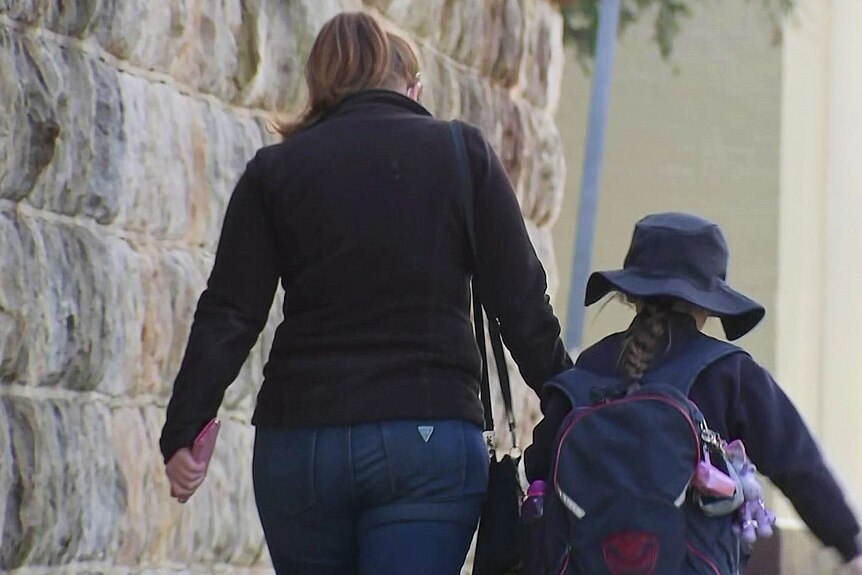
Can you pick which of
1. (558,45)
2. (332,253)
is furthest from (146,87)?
(558,45)

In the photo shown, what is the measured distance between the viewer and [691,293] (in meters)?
3.58

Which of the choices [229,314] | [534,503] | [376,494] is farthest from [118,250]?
[534,503]

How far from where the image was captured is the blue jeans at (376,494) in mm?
3602

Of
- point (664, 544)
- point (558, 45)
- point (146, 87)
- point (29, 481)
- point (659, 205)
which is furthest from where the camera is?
point (659, 205)

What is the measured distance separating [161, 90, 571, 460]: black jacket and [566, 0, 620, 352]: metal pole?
3.62m

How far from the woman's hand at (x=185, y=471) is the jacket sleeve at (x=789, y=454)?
0.99m

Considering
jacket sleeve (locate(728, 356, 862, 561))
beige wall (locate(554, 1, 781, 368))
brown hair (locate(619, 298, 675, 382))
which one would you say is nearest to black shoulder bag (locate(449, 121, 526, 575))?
brown hair (locate(619, 298, 675, 382))

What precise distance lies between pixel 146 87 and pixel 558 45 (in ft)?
11.7

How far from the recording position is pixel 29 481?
4.47 metres

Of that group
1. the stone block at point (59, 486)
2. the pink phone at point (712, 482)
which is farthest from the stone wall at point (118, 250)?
the pink phone at point (712, 482)

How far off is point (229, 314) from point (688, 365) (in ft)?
2.92

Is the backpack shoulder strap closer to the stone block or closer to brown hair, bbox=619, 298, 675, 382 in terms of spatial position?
brown hair, bbox=619, 298, 675, 382

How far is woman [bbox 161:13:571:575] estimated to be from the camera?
11.9ft

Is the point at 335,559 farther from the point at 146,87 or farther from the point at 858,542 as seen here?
the point at 146,87
